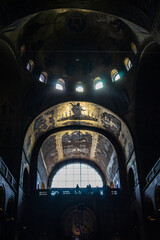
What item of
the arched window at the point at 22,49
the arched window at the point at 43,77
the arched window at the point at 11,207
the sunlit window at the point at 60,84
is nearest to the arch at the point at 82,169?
the sunlit window at the point at 60,84

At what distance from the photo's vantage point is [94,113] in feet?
73.1

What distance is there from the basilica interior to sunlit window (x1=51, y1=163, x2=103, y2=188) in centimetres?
761

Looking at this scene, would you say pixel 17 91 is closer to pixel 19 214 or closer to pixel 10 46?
pixel 10 46

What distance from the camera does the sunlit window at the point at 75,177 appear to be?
29.6 meters

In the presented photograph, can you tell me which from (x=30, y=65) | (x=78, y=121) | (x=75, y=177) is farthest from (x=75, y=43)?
(x=75, y=177)

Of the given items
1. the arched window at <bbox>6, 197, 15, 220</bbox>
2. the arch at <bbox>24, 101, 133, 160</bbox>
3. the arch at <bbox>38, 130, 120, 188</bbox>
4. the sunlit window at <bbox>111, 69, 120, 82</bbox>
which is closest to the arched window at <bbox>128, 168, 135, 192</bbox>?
the arch at <bbox>24, 101, 133, 160</bbox>

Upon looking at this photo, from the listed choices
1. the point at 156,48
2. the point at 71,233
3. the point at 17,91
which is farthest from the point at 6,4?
the point at 71,233

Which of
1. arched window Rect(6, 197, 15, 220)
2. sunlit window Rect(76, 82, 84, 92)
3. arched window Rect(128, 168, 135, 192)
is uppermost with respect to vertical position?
sunlit window Rect(76, 82, 84, 92)

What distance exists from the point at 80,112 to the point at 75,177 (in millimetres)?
11041

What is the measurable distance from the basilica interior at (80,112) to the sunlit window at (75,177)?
7609 mm

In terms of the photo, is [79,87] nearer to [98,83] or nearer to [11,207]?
[98,83]

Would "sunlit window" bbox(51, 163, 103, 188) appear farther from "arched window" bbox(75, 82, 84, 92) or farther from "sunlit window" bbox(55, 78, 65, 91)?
"sunlit window" bbox(55, 78, 65, 91)

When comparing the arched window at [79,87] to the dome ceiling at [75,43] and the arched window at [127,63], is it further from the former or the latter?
the arched window at [127,63]

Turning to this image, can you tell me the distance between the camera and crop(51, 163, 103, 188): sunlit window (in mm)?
29594
